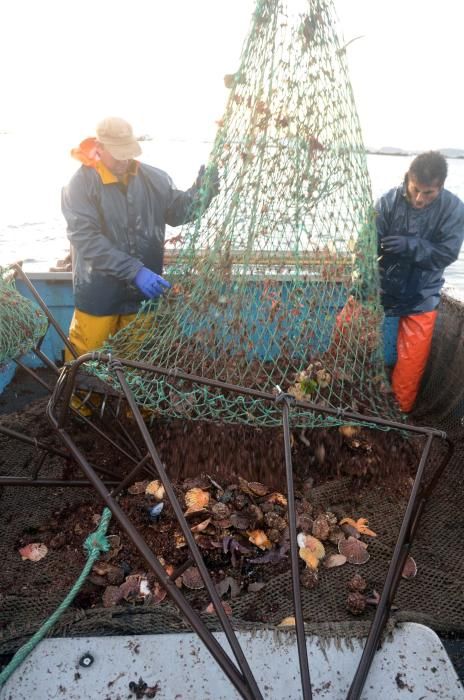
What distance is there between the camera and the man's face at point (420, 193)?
3686 millimetres

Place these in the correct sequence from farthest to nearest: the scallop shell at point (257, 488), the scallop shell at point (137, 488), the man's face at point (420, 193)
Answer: the man's face at point (420, 193), the scallop shell at point (137, 488), the scallop shell at point (257, 488)

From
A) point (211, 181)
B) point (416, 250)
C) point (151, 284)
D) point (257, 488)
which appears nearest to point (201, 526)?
point (257, 488)

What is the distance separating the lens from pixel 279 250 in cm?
299

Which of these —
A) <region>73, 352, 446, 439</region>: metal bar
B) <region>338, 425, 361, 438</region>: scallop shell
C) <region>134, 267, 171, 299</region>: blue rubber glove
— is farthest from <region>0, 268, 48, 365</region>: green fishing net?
<region>338, 425, 361, 438</region>: scallop shell

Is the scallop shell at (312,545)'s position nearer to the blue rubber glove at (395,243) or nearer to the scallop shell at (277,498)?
the scallop shell at (277,498)

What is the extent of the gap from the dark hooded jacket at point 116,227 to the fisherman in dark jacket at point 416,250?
1.66 meters

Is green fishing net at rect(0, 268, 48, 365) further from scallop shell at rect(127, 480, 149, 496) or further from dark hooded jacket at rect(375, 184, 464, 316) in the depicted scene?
dark hooded jacket at rect(375, 184, 464, 316)

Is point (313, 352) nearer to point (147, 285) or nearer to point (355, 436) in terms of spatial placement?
point (355, 436)

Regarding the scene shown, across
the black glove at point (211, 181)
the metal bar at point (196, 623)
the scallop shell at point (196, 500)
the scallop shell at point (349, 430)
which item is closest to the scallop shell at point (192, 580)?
the scallop shell at point (196, 500)

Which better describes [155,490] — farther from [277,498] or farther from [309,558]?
[309,558]

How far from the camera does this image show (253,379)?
119 inches

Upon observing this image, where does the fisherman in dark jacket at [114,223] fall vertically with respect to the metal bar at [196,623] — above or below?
above

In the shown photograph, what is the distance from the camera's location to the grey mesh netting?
8.70 feet

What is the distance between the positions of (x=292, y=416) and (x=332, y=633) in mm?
1004
